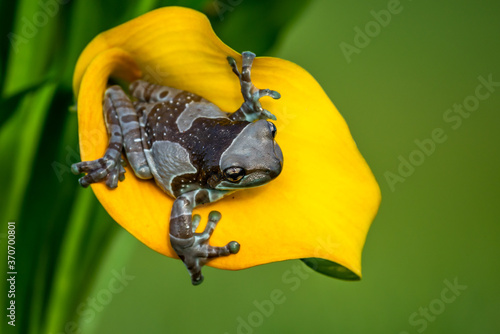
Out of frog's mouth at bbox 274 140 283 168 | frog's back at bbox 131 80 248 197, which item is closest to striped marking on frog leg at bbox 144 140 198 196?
frog's back at bbox 131 80 248 197

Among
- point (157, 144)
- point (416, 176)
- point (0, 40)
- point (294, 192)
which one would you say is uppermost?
point (416, 176)

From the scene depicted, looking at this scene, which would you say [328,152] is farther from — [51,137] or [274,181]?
[51,137]

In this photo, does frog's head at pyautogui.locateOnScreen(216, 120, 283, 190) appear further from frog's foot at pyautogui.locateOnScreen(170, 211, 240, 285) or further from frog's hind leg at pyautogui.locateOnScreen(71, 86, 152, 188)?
frog's hind leg at pyautogui.locateOnScreen(71, 86, 152, 188)

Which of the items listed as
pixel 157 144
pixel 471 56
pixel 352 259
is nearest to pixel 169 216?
pixel 157 144

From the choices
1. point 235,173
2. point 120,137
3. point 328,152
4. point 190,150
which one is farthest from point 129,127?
point 328,152

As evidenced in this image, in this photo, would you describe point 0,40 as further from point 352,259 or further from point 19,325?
point 352,259

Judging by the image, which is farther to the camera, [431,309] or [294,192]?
[294,192]

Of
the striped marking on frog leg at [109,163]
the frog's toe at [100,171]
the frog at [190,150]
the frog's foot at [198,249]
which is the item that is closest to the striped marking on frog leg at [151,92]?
the frog at [190,150]
